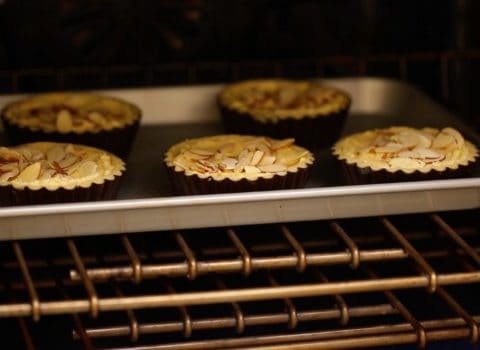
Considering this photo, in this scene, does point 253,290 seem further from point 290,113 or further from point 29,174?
point 290,113

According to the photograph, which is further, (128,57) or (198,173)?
(128,57)

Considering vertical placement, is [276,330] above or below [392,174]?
below

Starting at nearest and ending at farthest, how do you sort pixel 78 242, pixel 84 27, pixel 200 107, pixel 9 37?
pixel 78 242
pixel 200 107
pixel 84 27
pixel 9 37

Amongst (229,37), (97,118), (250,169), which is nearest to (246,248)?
(250,169)

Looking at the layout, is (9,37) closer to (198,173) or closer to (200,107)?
(200,107)

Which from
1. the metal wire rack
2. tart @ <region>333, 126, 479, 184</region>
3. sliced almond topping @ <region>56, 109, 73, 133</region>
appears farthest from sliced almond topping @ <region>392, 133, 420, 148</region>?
sliced almond topping @ <region>56, 109, 73, 133</region>

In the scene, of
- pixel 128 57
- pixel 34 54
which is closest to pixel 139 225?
pixel 128 57
